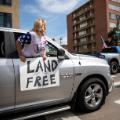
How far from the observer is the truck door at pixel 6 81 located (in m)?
4.65

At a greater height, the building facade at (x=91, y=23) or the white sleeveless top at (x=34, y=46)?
the building facade at (x=91, y=23)

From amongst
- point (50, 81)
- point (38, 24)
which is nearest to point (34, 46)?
point (38, 24)

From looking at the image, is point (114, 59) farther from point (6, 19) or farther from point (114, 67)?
point (6, 19)

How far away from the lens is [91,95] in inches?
231

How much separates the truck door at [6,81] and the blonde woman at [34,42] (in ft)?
0.81

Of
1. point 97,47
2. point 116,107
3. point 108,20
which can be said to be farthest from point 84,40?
point 116,107

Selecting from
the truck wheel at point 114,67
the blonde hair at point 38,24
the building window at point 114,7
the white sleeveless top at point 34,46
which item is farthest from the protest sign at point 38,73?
the building window at point 114,7

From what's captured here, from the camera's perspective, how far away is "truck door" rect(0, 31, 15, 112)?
183 inches

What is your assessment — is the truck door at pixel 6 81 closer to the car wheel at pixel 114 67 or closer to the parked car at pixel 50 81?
the parked car at pixel 50 81

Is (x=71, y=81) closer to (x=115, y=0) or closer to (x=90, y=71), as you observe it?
(x=90, y=71)

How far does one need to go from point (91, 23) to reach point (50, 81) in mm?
80431

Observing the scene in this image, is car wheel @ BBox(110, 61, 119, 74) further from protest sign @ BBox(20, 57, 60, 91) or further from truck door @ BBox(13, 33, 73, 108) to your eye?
protest sign @ BBox(20, 57, 60, 91)

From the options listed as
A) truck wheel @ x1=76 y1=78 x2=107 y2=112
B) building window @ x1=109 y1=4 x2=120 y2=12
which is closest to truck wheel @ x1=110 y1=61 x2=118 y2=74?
truck wheel @ x1=76 y1=78 x2=107 y2=112

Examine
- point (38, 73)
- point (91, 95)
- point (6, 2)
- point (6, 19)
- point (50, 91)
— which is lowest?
point (91, 95)
